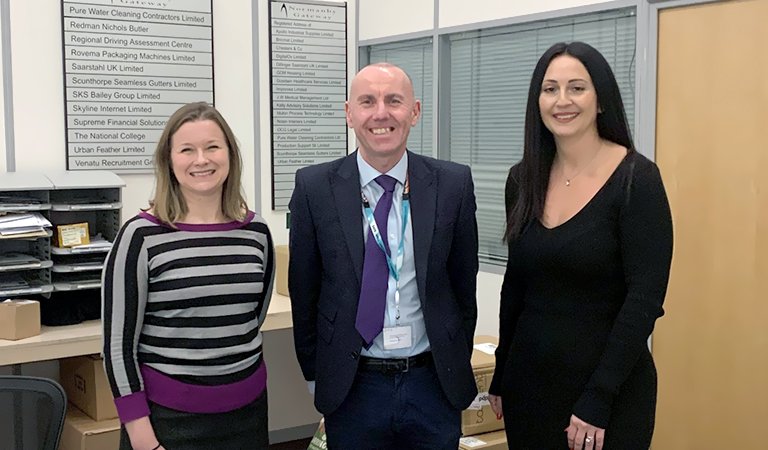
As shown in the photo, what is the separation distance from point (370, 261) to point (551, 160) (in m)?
0.53

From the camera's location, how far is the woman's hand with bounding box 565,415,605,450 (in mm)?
1749

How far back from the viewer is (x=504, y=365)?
2.04 m

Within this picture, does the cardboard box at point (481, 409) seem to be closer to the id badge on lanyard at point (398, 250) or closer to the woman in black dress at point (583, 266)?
the woman in black dress at point (583, 266)

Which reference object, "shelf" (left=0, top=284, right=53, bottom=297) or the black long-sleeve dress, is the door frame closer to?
the black long-sleeve dress

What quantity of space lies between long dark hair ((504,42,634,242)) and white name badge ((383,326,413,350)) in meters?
0.37

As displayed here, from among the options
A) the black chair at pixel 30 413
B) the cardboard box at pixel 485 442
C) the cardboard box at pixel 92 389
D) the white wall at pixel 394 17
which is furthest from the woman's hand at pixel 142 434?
the white wall at pixel 394 17

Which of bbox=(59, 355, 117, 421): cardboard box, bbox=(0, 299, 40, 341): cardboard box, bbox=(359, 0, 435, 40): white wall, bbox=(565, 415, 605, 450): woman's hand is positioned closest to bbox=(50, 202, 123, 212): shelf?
bbox=(0, 299, 40, 341): cardboard box

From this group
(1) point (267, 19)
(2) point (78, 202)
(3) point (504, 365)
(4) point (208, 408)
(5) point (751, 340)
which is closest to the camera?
(4) point (208, 408)

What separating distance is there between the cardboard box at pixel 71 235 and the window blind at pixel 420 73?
5.89 ft

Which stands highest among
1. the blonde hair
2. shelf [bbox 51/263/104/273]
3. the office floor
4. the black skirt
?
the blonde hair

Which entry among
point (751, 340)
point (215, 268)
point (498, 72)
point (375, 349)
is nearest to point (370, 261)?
point (375, 349)

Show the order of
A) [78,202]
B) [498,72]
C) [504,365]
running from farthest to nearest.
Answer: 1. [498,72]
2. [78,202]
3. [504,365]

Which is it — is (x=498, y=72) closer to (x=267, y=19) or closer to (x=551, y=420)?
(x=267, y=19)

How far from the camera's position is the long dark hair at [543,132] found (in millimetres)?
1807
